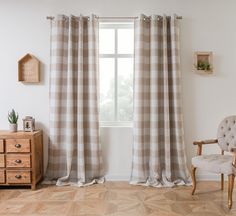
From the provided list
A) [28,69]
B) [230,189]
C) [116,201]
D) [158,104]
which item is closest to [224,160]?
[230,189]

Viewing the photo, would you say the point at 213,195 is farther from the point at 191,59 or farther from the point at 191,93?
the point at 191,59

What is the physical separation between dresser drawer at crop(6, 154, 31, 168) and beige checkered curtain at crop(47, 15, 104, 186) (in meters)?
0.41

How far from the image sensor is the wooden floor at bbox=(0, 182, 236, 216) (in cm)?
293

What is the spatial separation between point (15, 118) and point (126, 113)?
150 cm

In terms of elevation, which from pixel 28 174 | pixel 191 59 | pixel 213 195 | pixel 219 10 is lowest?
pixel 213 195

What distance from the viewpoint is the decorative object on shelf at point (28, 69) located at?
393cm

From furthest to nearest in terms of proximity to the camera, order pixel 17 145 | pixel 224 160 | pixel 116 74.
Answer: pixel 116 74 < pixel 17 145 < pixel 224 160

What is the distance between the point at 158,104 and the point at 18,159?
6.23 feet

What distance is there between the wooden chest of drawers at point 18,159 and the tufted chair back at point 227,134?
2.30 metres

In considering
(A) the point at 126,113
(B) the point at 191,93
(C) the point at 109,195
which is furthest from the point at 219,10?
(C) the point at 109,195

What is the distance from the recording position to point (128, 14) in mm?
3955

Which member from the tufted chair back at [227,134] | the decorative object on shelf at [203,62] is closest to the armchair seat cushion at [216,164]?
the tufted chair back at [227,134]

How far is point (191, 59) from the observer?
400 cm

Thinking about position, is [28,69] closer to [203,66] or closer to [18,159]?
[18,159]
